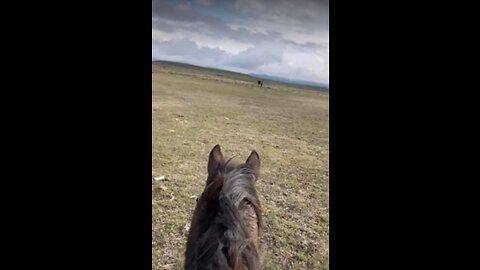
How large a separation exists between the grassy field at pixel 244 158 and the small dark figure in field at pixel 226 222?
0.46 metres

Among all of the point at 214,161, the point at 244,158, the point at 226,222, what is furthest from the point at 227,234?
the point at 244,158

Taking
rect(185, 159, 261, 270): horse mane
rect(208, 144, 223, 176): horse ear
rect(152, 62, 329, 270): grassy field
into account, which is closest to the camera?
rect(185, 159, 261, 270): horse mane

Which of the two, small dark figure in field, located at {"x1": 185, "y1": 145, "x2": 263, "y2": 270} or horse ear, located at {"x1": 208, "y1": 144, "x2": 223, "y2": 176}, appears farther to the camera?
horse ear, located at {"x1": 208, "y1": 144, "x2": 223, "y2": 176}

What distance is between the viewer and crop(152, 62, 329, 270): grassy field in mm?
2119

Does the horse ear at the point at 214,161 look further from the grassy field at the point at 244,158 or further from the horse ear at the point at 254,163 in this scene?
the grassy field at the point at 244,158

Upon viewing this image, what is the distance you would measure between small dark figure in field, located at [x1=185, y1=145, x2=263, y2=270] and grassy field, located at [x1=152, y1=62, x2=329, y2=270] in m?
0.46

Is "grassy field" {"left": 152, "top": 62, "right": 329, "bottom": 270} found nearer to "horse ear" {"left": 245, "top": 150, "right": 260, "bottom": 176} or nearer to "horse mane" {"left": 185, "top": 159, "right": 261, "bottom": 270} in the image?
"horse ear" {"left": 245, "top": 150, "right": 260, "bottom": 176}

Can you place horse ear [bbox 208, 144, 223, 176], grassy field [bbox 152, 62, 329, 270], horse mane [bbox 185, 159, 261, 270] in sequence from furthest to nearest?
1. grassy field [bbox 152, 62, 329, 270]
2. horse ear [bbox 208, 144, 223, 176]
3. horse mane [bbox 185, 159, 261, 270]

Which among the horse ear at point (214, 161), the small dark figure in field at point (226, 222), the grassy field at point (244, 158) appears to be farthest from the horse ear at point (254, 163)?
the grassy field at point (244, 158)

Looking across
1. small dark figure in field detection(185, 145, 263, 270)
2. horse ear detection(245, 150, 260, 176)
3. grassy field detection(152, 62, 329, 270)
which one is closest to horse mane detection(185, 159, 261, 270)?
small dark figure in field detection(185, 145, 263, 270)

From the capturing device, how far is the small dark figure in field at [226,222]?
1.02m

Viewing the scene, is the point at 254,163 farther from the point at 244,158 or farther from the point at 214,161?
the point at 244,158

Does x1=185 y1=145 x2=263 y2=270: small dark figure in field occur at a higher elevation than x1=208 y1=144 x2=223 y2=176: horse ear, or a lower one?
lower
